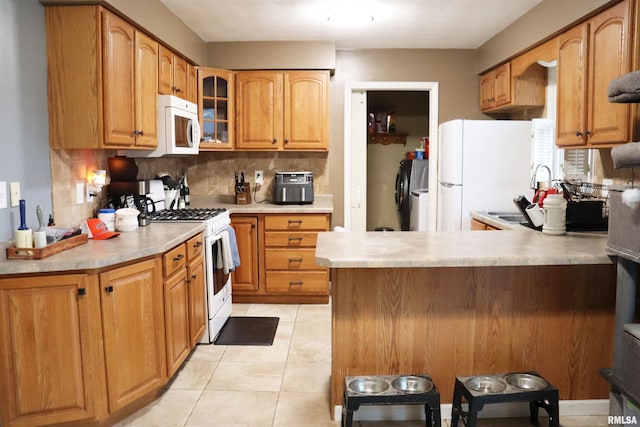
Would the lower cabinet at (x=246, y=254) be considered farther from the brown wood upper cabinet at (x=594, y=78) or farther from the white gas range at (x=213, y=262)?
the brown wood upper cabinet at (x=594, y=78)

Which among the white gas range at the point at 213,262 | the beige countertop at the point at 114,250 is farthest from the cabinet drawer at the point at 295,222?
the beige countertop at the point at 114,250

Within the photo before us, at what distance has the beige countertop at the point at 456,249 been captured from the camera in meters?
2.16

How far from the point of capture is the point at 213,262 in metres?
3.67

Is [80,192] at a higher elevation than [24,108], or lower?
lower

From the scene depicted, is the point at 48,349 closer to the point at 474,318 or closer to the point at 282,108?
the point at 474,318

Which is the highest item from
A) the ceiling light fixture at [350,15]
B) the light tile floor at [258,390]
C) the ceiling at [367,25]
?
the ceiling at [367,25]

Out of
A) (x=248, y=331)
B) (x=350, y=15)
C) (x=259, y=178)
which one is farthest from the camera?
(x=259, y=178)

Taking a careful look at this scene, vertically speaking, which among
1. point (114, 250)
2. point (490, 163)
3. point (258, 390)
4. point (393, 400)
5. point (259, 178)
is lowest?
point (258, 390)

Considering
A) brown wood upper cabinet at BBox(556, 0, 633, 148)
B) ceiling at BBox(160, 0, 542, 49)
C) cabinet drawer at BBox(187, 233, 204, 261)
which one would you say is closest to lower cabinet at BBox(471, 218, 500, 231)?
brown wood upper cabinet at BBox(556, 0, 633, 148)

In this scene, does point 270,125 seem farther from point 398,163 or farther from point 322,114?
point 398,163

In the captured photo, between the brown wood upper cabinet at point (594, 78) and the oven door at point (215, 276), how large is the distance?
2.53 m

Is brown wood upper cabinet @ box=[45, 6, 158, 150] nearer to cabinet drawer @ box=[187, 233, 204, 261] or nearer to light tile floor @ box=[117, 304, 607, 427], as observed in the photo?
cabinet drawer @ box=[187, 233, 204, 261]

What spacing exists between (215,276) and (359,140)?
7.76 ft

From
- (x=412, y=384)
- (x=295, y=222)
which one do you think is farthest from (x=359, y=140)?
(x=412, y=384)
